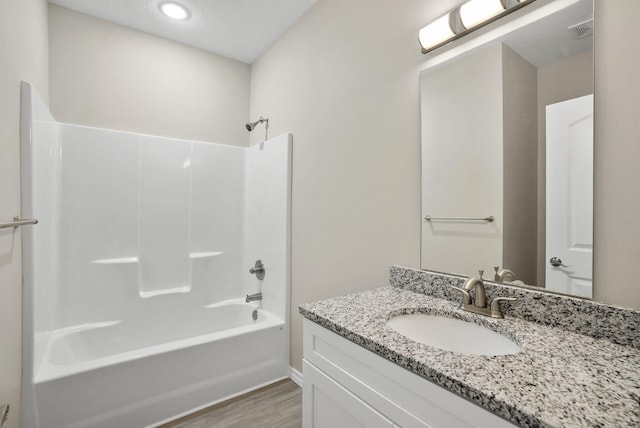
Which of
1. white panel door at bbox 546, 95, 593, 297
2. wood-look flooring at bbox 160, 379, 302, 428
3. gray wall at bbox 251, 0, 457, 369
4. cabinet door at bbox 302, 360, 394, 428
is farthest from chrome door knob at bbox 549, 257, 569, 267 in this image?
wood-look flooring at bbox 160, 379, 302, 428

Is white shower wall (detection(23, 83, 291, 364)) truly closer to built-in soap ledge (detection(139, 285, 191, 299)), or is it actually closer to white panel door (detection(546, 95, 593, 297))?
built-in soap ledge (detection(139, 285, 191, 299))

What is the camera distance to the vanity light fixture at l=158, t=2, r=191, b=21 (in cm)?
214

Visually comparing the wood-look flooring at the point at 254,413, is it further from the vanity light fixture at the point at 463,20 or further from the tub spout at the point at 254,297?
the vanity light fixture at the point at 463,20

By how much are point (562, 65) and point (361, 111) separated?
3.13 feet

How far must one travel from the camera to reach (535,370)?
0.71 m

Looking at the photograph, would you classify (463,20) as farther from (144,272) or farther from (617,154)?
(144,272)

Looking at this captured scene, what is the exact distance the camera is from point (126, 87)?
2.42m

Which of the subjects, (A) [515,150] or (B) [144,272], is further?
(B) [144,272]

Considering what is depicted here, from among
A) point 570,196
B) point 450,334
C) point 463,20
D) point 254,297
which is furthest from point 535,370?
point 254,297

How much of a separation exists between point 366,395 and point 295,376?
5.12 feet

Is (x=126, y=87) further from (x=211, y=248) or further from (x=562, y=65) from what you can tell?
(x=562, y=65)

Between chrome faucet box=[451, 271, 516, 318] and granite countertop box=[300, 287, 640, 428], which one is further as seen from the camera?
chrome faucet box=[451, 271, 516, 318]

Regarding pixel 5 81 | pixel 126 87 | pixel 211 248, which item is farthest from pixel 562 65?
pixel 126 87

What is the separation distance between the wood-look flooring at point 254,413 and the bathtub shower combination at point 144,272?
6 centimetres
